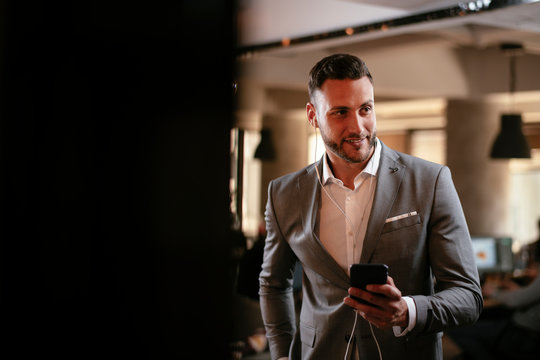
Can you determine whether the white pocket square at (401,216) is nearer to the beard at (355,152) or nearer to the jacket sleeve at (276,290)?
the beard at (355,152)

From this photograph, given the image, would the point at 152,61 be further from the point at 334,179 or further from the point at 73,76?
the point at 334,179

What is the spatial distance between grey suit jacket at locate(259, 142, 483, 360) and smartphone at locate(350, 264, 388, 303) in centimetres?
12

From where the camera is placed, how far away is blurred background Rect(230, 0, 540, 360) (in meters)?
1.91

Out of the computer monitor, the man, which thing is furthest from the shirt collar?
the computer monitor

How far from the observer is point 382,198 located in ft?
4.28

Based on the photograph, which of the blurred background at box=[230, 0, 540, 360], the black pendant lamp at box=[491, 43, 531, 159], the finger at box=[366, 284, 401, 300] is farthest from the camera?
the black pendant lamp at box=[491, 43, 531, 159]

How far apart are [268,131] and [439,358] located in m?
1.51

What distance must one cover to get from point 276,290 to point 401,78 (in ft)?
5.94

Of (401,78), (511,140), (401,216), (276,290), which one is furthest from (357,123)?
(511,140)

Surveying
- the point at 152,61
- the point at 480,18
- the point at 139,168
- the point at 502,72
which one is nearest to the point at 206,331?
the point at 139,168

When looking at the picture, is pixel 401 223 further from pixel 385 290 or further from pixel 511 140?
pixel 511 140

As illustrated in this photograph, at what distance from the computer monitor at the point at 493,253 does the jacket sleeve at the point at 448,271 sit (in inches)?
119

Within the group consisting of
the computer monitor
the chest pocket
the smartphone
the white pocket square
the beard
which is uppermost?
the beard

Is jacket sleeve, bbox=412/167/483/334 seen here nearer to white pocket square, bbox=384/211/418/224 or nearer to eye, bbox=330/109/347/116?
white pocket square, bbox=384/211/418/224
